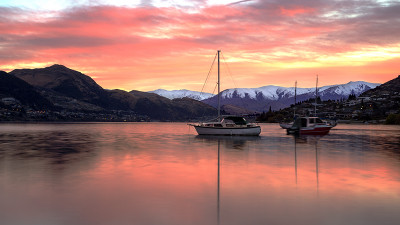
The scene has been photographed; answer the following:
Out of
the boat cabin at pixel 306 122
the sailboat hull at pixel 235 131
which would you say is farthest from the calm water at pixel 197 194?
the boat cabin at pixel 306 122

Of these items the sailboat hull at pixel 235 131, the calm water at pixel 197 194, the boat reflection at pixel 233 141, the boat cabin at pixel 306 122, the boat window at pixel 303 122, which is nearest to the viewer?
the calm water at pixel 197 194

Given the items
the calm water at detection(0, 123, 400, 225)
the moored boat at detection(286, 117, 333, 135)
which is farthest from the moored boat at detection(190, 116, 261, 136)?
the calm water at detection(0, 123, 400, 225)

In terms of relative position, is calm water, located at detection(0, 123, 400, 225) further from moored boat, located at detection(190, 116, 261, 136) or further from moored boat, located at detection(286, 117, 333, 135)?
moored boat, located at detection(286, 117, 333, 135)

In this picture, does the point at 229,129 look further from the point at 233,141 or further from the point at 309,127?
the point at 309,127

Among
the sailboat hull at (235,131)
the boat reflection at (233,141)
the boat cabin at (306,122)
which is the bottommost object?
the boat reflection at (233,141)

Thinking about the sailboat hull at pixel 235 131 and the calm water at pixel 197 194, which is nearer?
the calm water at pixel 197 194

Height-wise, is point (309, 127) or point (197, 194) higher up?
point (309, 127)

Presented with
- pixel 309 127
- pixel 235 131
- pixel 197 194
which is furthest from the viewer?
pixel 309 127

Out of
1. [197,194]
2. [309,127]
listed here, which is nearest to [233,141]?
[309,127]

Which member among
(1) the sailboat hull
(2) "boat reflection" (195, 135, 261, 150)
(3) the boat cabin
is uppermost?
(3) the boat cabin

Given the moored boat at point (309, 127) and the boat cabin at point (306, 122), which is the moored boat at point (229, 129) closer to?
the moored boat at point (309, 127)

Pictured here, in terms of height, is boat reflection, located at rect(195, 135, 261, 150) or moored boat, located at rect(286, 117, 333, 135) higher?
moored boat, located at rect(286, 117, 333, 135)

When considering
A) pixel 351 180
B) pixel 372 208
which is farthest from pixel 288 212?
pixel 351 180

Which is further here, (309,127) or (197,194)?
(309,127)
